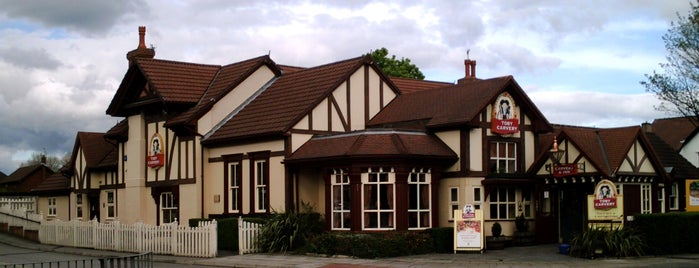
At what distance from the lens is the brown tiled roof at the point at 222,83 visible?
124 feet

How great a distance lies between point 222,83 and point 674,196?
20.0 meters

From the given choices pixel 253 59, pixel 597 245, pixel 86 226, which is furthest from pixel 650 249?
pixel 86 226

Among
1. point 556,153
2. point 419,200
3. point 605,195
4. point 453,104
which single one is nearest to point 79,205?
point 453,104

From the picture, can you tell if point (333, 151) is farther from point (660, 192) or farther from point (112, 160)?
point (112, 160)

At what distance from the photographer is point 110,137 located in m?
43.8

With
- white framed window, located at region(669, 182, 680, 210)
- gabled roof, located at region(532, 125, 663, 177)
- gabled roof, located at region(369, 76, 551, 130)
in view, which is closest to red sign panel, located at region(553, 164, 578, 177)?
gabled roof, located at region(532, 125, 663, 177)

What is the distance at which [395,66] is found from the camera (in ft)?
196

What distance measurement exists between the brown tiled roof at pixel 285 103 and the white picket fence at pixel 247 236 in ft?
12.7

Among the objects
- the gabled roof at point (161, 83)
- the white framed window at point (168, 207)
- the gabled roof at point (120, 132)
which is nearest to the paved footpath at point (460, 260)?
the white framed window at point (168, 207)

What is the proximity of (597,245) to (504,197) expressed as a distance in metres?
6.33

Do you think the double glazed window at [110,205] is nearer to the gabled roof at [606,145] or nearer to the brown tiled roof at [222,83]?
the brown tiled roof at [222,83]

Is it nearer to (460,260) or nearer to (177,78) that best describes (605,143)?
(460,260)

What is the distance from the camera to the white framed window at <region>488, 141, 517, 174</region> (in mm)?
33969

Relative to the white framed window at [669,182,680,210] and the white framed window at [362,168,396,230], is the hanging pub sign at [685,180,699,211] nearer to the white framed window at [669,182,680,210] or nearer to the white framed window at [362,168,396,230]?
the white framed window at [669,182,680,210]
